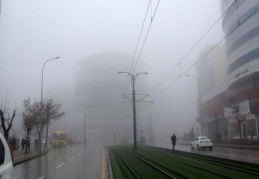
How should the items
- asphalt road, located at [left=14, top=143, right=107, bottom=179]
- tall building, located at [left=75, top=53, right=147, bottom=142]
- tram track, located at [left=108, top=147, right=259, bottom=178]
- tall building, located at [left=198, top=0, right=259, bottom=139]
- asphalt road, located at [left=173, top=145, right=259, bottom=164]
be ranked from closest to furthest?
tram track, located at [left=108, top=147, right=259, bottom=178] → asphalt road, located at [left=14, top=143, right=107, bottom=179] → asphalt road, located at [left=173, top=145, right=259, bottom=164] → tall building, located at [left=198, top=0, right=259, bottom=139] → tall building, located at [left=75, top=53, right=147, bottom=142]

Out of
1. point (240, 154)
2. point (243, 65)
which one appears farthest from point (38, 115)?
point (243, 65)

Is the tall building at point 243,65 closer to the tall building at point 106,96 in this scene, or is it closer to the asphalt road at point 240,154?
the asphalt road at point 240,154

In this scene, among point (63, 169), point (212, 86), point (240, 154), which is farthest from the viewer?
point (212, 86)

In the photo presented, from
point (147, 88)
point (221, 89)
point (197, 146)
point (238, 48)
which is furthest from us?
point (147, 88)

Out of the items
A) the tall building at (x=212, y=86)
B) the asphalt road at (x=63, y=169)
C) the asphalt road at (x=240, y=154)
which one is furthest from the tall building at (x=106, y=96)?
the asphalt road at (x=63, y=169)

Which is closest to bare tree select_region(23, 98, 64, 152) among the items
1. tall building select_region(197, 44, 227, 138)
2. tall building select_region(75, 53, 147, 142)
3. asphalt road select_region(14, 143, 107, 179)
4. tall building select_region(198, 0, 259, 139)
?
asphalt road select_region(14, 143, 107, 179)

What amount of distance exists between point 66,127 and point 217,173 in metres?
124

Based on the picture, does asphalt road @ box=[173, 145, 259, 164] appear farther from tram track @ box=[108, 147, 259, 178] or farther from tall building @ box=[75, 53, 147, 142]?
tall building @ box=[75, 53, 147, 142]

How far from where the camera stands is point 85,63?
13388cm

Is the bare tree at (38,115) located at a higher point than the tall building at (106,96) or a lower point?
lower

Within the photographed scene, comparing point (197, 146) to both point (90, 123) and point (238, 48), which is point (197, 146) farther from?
point (90, 123)

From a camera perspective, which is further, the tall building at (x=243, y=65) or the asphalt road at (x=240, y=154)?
the tall building at (x=243, y=65)

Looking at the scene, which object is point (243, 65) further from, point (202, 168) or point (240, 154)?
point (202, 168)

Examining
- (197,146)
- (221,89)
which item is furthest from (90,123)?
(197,146)
